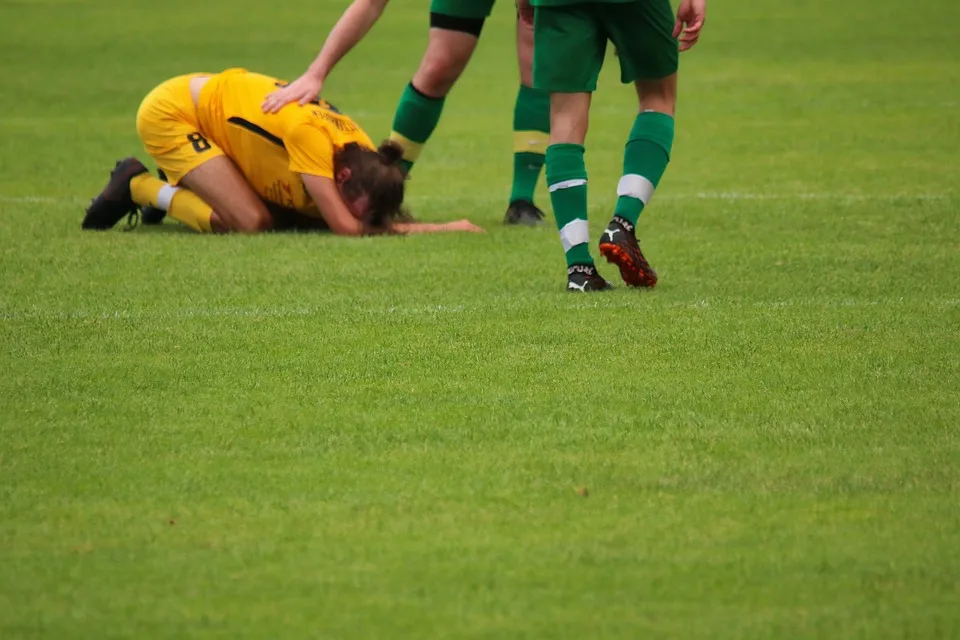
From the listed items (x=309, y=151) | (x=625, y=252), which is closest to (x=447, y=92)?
(x=309, y=151)

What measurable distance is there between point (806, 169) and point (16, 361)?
5423 mm

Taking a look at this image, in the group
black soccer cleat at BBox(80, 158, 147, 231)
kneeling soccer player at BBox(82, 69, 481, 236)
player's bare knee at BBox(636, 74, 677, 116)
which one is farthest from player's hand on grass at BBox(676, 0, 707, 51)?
black soccer cleat at BBox(80, 158, 147, 231)

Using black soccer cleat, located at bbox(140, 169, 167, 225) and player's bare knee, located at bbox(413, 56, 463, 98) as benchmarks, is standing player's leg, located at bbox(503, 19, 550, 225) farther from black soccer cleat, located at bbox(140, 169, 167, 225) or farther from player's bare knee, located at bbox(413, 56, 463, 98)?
black soccer cleat, located at bbox(140, 169, 167, 225)

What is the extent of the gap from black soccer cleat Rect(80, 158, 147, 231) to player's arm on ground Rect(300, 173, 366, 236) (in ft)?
2.91

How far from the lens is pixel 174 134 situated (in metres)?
7.82

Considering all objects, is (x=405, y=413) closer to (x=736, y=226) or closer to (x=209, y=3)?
(x=736, y=226)

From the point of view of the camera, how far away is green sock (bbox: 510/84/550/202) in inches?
317

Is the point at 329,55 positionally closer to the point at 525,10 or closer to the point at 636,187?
the point at 525,10

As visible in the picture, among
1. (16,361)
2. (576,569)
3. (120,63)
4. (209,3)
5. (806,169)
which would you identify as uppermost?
(576,569)

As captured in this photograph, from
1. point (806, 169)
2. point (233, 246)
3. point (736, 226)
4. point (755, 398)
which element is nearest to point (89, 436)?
point (755, 398)

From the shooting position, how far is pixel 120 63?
1600cm

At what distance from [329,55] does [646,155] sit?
163 centimetres

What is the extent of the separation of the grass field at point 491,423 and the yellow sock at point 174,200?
6.9 inches

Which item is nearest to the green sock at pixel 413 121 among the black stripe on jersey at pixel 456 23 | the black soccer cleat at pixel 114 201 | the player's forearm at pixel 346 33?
the black stripe on jersey at pixel 456 23
